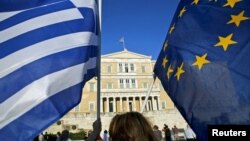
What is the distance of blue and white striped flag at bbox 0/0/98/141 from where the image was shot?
3346mm

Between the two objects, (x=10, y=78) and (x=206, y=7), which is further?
(x=206, y=7)

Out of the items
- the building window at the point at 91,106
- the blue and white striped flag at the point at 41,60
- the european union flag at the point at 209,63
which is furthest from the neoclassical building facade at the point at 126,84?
the blue and white striped flag at the point at 41,60

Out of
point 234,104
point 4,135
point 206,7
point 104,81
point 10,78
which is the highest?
point 104,81

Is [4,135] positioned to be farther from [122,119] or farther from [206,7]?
[206,7]

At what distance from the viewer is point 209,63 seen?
13.7 feet

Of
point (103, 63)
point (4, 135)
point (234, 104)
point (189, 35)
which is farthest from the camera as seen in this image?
point (103, 63)

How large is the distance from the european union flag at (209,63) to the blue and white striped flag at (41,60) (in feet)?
3.68

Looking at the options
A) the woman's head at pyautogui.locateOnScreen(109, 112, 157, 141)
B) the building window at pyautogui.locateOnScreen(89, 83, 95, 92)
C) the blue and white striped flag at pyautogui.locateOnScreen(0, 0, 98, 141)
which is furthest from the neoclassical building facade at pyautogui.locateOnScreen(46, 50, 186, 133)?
the woman's head at pyautogui.locateOnScreen(109, 112, 157, 141)

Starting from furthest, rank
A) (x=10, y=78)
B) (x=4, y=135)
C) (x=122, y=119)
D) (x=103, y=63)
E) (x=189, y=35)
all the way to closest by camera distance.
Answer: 1. (x=103, y=63)
2. (x=189, y=35)
3. (x=10, y=78)
4. (x=4, y=135)
5. (x=122, y=119)

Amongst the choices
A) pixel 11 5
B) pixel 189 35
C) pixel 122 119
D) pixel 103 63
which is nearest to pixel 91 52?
pixel 11 5

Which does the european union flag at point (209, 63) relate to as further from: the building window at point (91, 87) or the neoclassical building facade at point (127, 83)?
the neoclassical building facade at point (127, 83)

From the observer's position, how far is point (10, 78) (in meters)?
3.50

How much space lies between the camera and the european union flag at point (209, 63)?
3799 millimetres

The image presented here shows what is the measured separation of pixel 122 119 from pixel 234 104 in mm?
2023
